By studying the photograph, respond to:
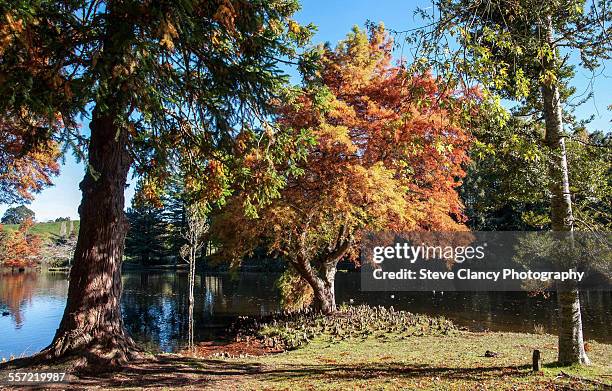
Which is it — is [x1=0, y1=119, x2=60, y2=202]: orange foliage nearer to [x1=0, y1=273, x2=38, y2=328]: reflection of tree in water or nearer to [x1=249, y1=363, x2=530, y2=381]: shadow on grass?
[x1=0, y1=273, x2=38, y2=328]: reflection of tree in water

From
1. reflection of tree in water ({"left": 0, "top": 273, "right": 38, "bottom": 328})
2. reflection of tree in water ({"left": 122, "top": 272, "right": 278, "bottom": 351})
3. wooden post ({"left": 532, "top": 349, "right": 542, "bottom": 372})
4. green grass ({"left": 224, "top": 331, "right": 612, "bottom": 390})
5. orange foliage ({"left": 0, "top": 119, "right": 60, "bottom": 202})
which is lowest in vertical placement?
reflection of tree in water ({"left": 0, "top": 273, "right": 38, "bottom": 328})

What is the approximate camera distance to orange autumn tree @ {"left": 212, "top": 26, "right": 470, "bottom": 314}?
39.8 feet

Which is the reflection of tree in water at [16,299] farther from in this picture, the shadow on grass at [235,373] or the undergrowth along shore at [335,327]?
the shadow on grass at [235,373]

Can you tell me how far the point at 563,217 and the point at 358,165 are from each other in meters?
5.58

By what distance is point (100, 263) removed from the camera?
287 inches

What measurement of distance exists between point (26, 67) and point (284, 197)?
8520mm

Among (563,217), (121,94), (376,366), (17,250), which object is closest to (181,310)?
(376,366)

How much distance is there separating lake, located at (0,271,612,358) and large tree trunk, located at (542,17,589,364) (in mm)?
9210

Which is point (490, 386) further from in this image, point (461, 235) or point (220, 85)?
point (461, 235)

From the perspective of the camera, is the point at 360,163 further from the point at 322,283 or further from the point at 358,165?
the point at 322,283

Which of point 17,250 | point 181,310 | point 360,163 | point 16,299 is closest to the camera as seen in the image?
point 360,163

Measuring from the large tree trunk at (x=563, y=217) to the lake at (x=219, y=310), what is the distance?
9.21m

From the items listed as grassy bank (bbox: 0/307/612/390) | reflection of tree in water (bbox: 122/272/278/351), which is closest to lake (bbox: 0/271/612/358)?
reflection of tree in water (bbox: 122/272/278/351)

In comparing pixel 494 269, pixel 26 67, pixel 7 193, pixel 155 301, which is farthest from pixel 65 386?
pixel 494 269
